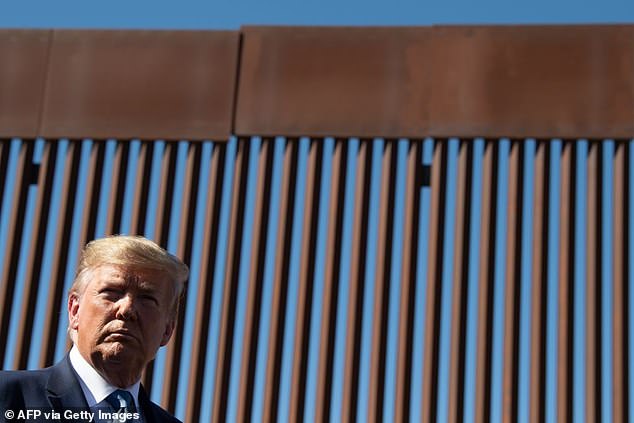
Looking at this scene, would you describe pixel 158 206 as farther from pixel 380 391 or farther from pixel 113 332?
pixel 113 332

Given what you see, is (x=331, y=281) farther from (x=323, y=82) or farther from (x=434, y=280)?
(x=323, y=82)

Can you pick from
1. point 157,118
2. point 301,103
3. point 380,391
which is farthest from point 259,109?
point 380,391

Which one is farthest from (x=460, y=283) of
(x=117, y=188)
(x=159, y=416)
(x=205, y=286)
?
(x=159, y=416)

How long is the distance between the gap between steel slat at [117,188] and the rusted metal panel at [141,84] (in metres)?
0.10

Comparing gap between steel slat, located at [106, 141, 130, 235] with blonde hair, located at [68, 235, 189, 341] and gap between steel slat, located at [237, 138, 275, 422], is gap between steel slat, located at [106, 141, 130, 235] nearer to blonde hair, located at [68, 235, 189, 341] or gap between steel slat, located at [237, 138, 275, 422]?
gap between steel slat, located at [237, 138, 275, 422]

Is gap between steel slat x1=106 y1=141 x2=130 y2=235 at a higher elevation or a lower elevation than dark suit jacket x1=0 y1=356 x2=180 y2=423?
higher

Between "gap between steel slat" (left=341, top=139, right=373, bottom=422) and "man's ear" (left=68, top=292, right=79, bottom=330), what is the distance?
3425mm

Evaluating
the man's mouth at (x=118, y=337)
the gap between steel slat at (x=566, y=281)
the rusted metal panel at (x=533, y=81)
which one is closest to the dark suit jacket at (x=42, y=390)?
the man's mouth at (x=118, y=337)

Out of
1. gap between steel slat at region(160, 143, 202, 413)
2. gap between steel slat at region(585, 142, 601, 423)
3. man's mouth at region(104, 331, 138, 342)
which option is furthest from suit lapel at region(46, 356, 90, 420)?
gap between steel slat at region(585, 142, 601, 423)

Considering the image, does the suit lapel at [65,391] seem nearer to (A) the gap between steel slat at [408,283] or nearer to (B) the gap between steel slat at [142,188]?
(A) the gap between steel slat at [408,283]

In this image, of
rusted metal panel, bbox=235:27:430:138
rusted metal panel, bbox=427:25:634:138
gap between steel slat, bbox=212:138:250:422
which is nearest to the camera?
gap between steel slat, bbox=212:138:250:422

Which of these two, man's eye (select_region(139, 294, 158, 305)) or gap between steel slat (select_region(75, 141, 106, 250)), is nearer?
man's eye (select_region(139, 294, 158, 305))

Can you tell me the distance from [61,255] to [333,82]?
194 centimetres

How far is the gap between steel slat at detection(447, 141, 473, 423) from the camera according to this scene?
5.16 metres
